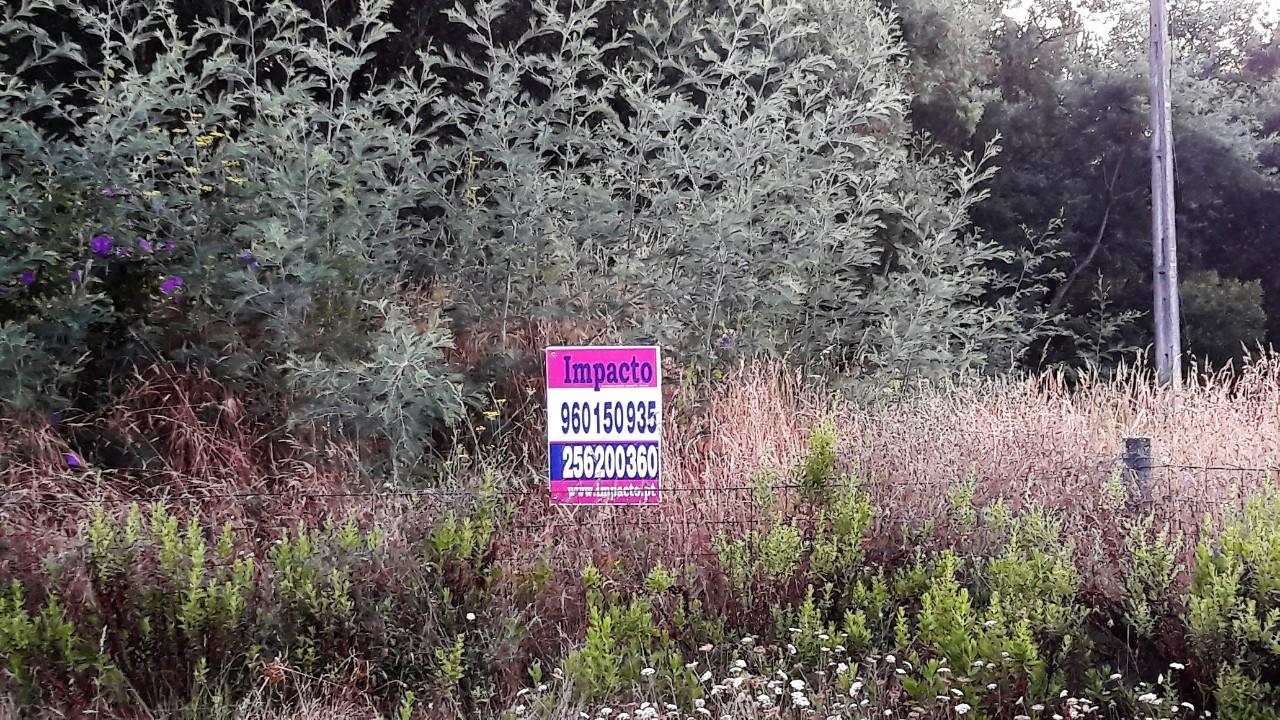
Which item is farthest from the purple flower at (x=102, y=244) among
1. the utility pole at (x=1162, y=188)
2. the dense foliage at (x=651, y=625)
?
the utility pole at (x=1162, y=188)

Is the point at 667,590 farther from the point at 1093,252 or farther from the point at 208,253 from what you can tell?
the point at 1093,252

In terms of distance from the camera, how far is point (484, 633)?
3441 millimetres

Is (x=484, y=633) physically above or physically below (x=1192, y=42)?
below

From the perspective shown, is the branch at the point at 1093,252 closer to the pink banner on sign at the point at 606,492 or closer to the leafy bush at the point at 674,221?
the leafy bush at the point at 674,221

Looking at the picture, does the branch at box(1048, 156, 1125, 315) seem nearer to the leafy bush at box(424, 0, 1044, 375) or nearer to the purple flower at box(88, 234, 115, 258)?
the leafy bush at box(424, 0, 1044, 375)

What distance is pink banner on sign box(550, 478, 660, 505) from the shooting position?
13.2 ft

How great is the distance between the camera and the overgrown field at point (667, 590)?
3.12m

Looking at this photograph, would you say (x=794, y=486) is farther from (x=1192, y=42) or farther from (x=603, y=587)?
(x=1192, y=42)

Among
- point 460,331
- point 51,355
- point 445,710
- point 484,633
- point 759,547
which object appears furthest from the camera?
point 460,331

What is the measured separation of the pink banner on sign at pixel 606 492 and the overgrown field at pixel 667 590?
0.17 m

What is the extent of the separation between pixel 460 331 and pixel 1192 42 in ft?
52.8

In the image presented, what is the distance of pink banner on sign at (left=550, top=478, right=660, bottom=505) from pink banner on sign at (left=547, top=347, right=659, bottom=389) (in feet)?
1.24

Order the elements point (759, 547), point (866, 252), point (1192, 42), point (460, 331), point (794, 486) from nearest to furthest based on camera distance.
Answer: point (759, 547), point (794, 486), point (460, 331), point (866, 252), point (1192, 42)

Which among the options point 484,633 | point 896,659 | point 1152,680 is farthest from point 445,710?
point 1152,680
